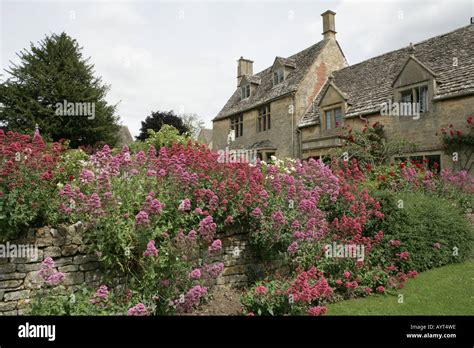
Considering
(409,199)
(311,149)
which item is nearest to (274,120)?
(311,149)

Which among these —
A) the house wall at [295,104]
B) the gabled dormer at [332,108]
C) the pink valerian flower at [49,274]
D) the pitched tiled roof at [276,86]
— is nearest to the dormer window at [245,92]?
the pitched tiled roof at [276,86]

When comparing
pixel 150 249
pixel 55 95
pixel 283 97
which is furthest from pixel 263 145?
pixel 150 249

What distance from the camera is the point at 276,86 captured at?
971 inches

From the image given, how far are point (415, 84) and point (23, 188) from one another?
52.9 feet

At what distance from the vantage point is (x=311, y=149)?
63.1 ft

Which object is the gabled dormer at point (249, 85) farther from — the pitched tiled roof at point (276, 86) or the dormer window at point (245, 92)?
the pitched tiled roof at point (276, 86)

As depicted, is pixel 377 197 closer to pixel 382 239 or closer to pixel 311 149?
pixel 382 239

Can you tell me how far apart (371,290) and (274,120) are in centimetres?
1795

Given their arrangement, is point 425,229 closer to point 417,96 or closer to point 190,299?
point 190,299

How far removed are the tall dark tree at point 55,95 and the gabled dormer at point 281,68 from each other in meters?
13.3

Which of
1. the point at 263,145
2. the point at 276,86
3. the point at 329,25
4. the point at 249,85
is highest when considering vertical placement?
the point at 329,25
